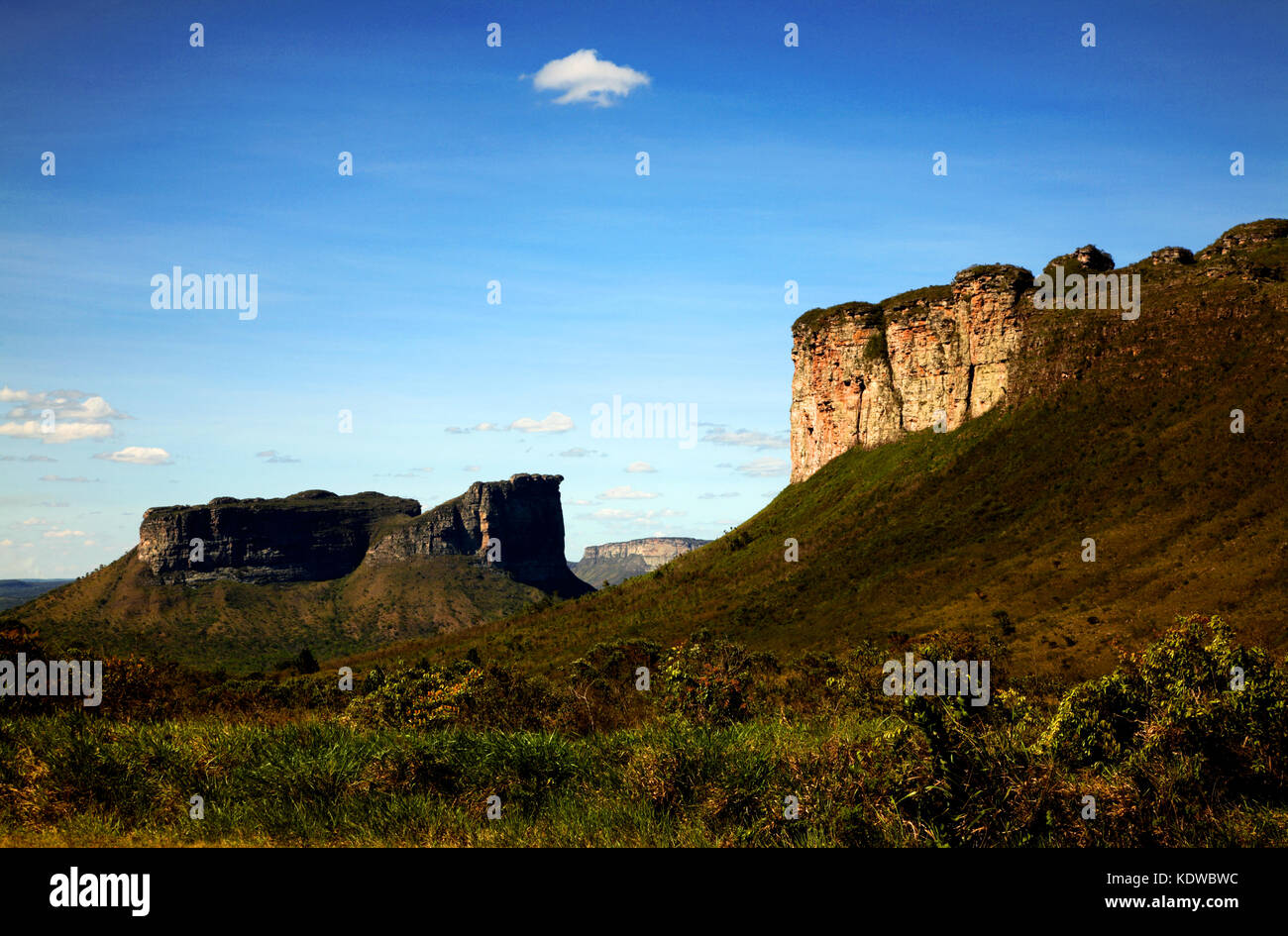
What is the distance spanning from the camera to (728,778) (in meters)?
11.4

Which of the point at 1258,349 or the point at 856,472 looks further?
the point at 856,472

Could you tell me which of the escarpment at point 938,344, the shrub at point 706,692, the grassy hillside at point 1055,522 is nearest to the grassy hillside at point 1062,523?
the grassy hillside at point 1055,522

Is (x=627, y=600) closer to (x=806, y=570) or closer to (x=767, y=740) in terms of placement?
(x=806, y=570)

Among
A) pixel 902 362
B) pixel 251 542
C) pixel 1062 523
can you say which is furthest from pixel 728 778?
pixel 251 542

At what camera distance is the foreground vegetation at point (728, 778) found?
10.4 meters

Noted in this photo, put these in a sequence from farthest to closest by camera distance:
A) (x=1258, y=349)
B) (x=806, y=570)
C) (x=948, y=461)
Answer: (x=948, y=461), (x=806, y=570), (x=1258, y=349)

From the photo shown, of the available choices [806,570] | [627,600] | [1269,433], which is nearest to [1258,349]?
[1269,433]

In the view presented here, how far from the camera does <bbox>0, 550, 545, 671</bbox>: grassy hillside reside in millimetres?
139000

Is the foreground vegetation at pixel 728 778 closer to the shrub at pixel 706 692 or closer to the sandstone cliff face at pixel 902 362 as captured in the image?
the shrub at pixel 706 692

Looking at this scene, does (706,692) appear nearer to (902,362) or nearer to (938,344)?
(938,344)

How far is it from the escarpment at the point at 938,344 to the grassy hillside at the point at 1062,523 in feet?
3.96

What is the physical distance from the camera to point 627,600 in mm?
101312

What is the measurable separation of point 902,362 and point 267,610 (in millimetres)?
115376
